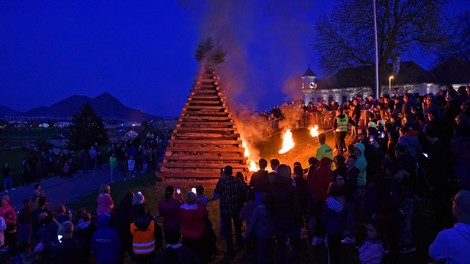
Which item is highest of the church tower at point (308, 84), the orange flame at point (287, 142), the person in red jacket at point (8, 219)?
the church tower at point (308, 84)

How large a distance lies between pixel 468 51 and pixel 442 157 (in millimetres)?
37565

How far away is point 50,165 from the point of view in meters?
26.5

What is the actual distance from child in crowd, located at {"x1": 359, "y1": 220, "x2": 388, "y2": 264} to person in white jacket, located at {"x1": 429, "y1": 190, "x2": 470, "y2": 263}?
2644mm

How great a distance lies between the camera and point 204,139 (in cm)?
1602

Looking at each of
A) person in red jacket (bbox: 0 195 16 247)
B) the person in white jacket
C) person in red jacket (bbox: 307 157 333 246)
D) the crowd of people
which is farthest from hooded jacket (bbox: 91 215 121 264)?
person in red jacket (bbox: 0 195 16 247)

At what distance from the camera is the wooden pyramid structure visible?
15539 millimetres

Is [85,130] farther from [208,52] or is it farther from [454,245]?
[454,245]

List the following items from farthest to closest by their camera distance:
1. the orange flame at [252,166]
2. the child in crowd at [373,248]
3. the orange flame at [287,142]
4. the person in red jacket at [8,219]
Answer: the orange flame at [287,142] → the orange flame at [252,166] → the person in red jacket at [8,219] → the child in crowd at [373,248]

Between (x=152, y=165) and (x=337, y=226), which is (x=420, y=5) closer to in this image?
(x=152, y=165)

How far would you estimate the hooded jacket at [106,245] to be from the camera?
7.70 meters

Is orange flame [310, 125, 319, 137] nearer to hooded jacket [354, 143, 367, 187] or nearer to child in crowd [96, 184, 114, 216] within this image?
hooded jacket [354, 143, 367, 187]

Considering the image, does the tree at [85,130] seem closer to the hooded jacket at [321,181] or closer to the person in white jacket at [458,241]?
the hooded jacket at [321,181]

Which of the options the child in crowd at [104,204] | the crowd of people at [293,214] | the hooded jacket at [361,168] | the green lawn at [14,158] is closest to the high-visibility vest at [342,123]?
the crowd of people at [293,214]

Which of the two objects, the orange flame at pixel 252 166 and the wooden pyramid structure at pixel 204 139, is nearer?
the wooden pyramid structure at pixel 204 139
